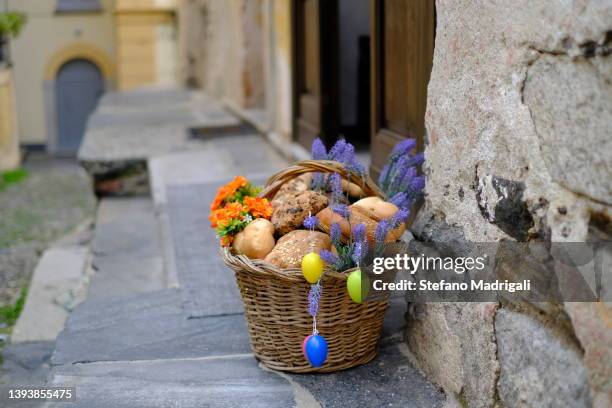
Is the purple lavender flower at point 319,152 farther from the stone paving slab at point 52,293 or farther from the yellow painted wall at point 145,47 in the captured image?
the yellow painted wall at point 145,47

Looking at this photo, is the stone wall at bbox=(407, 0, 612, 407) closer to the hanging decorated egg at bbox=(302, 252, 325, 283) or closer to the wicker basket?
the wicker basket

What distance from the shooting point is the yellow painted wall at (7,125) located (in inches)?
569

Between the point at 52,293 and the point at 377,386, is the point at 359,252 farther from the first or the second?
the point at 52,293

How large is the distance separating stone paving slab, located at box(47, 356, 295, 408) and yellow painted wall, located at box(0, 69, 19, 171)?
12.5 m

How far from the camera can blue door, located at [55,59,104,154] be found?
18812 mm

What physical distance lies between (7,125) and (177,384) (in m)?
13.5

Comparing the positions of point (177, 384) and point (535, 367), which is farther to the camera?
point (177, 384)

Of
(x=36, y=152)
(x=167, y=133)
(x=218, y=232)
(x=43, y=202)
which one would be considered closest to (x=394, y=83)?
(x=218, y=232)

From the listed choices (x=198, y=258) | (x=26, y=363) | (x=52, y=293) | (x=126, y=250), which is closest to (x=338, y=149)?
(x=198, y=258)

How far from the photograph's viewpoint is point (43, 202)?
973 centimetres

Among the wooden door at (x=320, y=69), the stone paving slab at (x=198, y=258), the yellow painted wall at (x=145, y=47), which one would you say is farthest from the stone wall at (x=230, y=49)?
the yellow painted wall at (x=145, y=47)

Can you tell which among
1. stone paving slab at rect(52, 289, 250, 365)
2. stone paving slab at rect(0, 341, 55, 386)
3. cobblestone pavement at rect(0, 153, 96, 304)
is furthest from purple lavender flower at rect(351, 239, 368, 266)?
cobblestone pavement at rect(0, 153, 96, 304)

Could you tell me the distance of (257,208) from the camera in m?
2.39

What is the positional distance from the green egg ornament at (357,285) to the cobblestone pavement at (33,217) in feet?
10.4
